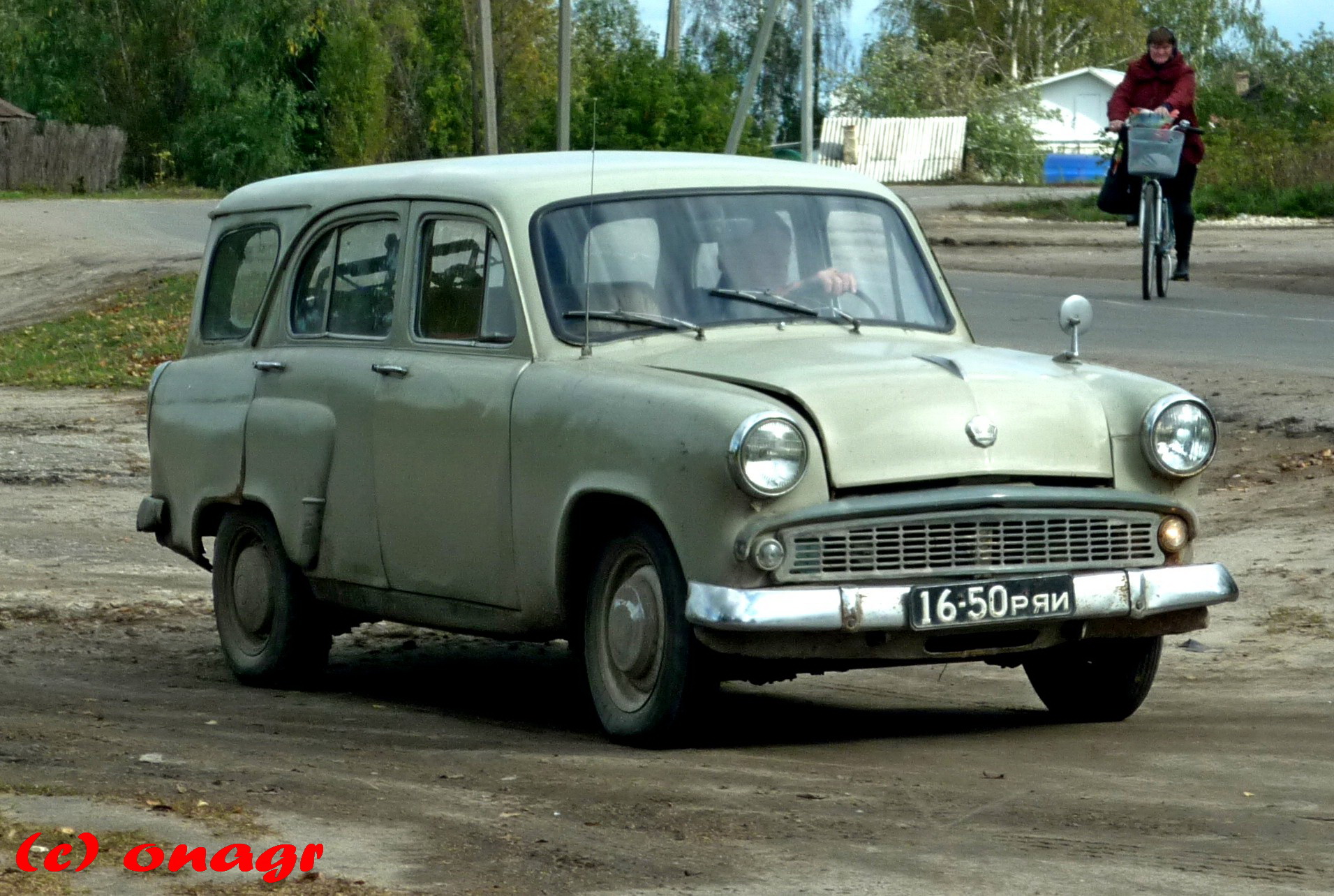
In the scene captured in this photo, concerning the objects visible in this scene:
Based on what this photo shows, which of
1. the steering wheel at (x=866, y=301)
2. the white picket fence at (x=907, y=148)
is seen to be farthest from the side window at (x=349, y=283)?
the white picket fence at (x=907, y=148)

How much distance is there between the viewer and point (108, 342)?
23.2 metres

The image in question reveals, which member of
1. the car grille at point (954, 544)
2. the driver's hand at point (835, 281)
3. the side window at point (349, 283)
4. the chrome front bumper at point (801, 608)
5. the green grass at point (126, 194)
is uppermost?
the driver's hand at point (835, 281)

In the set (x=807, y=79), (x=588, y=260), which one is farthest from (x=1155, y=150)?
(x=807, y=79)

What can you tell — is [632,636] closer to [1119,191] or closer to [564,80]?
[1119,191]

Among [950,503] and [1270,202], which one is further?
[1270,202]

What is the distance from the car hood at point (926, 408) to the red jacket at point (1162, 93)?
11.5 m

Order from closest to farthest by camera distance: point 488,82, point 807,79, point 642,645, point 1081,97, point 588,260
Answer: point 642,645 < point 588,260 < point 488,82 < point 807,79 < point 1081,97

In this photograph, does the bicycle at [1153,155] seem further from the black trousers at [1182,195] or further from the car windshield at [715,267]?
the car windshield at [715,267]

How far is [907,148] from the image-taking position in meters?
68.0

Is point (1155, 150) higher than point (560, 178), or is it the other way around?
point (560, 178)

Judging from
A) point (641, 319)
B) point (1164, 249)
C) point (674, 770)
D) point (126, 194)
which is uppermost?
point (641, 319)

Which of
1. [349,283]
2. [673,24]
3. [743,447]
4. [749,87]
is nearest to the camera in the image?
[743,447]

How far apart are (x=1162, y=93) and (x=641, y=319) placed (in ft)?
38.7

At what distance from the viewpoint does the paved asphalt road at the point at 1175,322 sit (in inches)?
613
